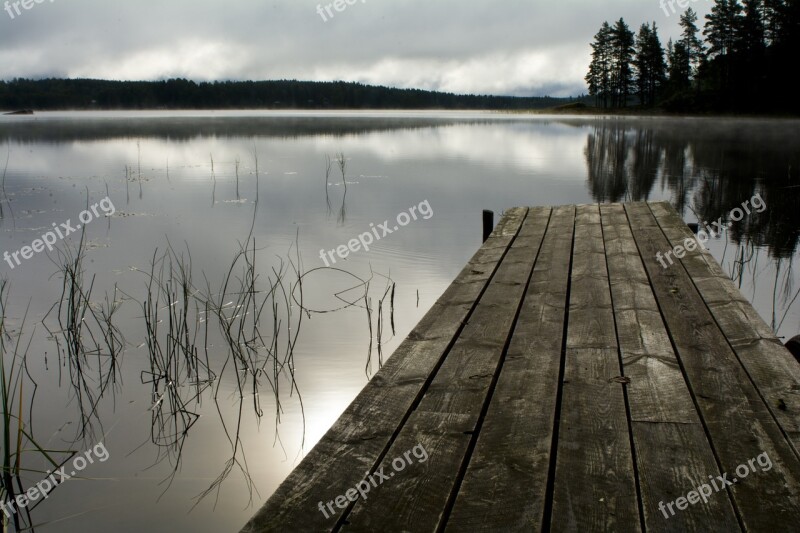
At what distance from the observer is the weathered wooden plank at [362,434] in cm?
168

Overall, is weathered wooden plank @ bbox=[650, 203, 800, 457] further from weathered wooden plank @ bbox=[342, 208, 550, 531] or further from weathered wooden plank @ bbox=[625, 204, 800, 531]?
weathered wooden plank @ bbox=[342, 208, 550, 531]

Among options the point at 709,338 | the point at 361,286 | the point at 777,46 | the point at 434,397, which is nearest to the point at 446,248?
the point at 361,286

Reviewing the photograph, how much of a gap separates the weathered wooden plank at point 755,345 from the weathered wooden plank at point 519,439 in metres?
0.70

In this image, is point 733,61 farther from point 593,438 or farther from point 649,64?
point 593,438

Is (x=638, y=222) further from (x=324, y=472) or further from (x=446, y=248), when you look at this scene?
(x=324, y=472)

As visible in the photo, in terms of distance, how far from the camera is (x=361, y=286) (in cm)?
608

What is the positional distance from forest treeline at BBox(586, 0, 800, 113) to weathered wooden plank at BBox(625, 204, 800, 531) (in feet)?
158

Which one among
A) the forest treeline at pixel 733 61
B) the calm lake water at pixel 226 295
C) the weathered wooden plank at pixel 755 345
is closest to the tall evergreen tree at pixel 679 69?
the forest treeline at pixel 733 61

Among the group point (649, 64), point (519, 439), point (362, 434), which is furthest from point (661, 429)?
point (649, 64)

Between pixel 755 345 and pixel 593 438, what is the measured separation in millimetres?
1155

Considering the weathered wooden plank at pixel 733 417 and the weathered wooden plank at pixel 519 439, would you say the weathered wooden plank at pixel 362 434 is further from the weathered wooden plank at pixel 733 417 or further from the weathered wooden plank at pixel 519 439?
the weathered wooden plank at pixel 733 417

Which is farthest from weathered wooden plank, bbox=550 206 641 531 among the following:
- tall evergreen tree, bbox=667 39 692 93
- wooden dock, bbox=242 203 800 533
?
tall evergreen tree, bbox=667 39 692 93

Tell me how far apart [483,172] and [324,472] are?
13.6 m

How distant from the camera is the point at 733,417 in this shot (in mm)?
2123
